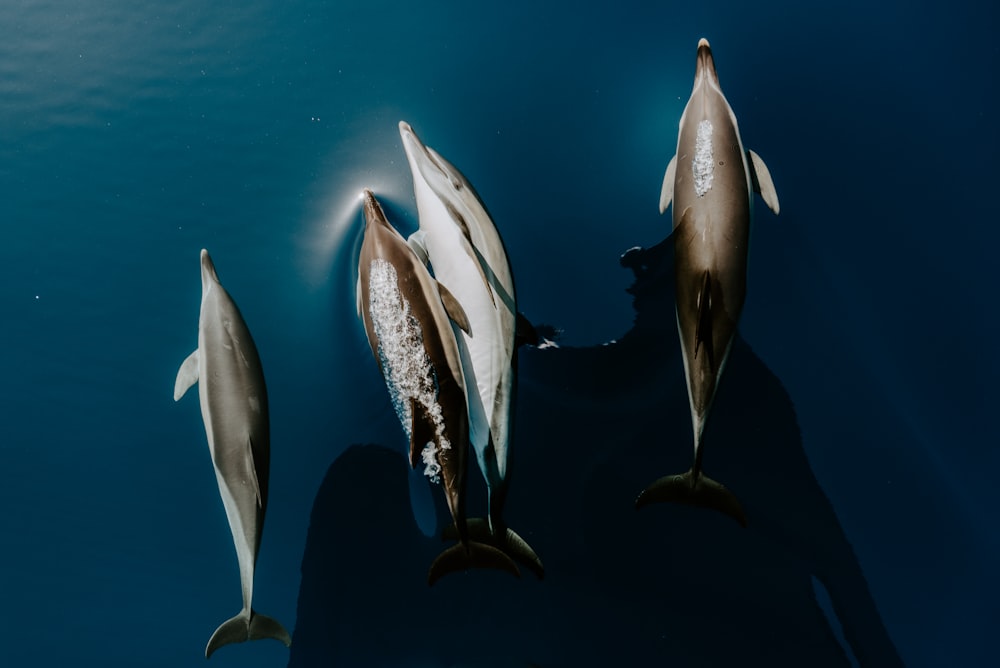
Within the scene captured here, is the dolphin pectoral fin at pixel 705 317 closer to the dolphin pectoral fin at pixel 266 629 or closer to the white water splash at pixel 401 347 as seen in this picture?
the white water splash at pixel 401 347

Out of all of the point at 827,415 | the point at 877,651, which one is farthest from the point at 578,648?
the point at 827,415

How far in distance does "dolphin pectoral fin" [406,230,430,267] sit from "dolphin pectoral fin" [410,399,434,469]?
548 millimetres

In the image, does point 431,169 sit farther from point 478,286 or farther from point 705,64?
point 705,64

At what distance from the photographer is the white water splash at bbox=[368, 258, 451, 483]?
2309 mm

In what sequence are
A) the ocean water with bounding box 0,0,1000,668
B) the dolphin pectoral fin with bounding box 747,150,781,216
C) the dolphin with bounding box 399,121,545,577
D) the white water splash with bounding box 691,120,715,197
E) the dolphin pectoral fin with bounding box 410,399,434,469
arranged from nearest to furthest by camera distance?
the dolphin pectoral fin with bounding box 410,399,434,469 < the white water splash with bounding box 691,120,715,197 < the dolphin with bounding box 399,121,545,577 < the dolphin pectoral fin with bounding box 747,150,781,216 < the ocean water with bounding box 0,0,1000,668

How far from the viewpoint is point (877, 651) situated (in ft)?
9.65

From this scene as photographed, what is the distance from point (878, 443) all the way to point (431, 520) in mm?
1903

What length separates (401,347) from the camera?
92.6 inches

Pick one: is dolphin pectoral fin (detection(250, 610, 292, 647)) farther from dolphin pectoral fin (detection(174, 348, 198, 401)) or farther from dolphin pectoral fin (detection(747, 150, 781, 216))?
dolphin pectoral fin (detection(747, 150, 781, 216))

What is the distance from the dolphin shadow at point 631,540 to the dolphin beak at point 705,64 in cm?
66

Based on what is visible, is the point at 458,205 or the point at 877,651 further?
the point at 877,651

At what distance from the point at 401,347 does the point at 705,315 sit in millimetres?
1014

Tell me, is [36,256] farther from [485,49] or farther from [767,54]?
[767,54]

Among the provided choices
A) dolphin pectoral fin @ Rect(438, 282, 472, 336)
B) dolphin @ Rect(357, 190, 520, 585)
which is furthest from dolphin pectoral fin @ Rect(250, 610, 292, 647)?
dolphin pectoral fin @ Rect(438, 282, 472, 336)
